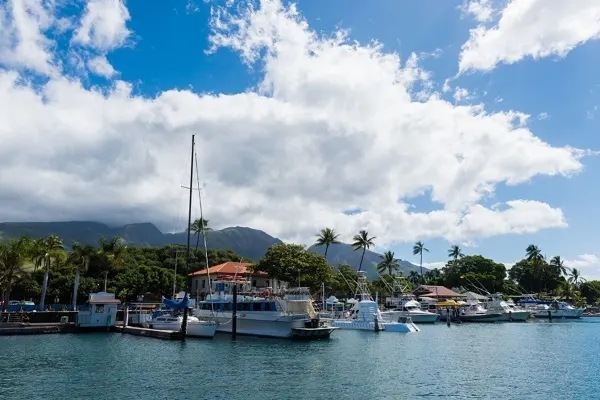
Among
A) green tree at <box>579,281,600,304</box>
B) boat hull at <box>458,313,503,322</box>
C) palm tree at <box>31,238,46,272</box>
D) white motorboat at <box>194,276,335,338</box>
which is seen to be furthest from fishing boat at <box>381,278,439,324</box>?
green tree at <box>579,281,600,304</box>

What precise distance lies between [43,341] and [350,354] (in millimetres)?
30097

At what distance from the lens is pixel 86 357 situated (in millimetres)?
36469

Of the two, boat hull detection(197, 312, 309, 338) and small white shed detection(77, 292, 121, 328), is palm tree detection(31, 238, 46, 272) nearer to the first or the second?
small white shed detection(77, 292, 121, 328)

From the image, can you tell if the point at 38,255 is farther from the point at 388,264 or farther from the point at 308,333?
the point at 388,264

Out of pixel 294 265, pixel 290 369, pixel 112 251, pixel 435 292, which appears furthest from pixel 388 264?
pixel 290 369

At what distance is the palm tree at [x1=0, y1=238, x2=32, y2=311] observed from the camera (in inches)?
2149

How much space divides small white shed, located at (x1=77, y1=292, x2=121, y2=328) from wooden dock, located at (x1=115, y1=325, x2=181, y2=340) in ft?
5.29

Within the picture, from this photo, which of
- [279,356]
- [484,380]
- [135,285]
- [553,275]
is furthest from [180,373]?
[553,275]

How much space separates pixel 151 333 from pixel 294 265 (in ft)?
102

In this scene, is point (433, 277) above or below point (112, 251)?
below

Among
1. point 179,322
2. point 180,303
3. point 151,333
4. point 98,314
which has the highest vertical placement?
point 180,303

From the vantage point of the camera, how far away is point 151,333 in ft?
170

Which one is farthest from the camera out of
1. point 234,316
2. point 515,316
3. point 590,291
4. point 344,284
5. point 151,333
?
point 590,291

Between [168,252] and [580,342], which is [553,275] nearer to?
[580,342]
